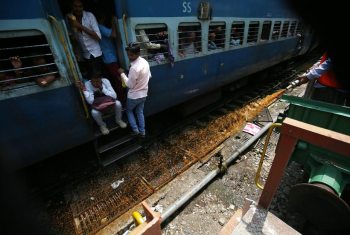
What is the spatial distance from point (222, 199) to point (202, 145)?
1.59 m

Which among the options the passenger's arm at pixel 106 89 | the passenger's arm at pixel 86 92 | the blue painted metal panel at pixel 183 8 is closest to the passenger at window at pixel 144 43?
the blue painted metal panel at pixel 183 8

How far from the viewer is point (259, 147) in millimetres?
4930

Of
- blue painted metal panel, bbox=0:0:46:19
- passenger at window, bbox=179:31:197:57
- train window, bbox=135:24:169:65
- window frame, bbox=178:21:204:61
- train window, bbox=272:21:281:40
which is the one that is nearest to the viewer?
blue painted metal panel, bbox=0:0:46:19

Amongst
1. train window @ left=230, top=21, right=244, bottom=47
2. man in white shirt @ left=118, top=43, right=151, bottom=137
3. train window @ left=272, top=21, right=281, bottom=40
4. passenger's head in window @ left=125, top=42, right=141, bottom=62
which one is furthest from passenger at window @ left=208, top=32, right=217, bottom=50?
train window @ left=272, top=21, right=281, bottom=40

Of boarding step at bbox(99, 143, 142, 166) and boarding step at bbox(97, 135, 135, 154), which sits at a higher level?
boarding step at bbox(97, 135, 135, 154)

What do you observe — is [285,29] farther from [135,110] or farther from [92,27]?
[92,27]

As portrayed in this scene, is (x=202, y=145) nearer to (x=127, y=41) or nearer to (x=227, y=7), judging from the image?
(x=127, y=41)

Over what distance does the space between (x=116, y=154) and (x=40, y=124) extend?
64.0 inches

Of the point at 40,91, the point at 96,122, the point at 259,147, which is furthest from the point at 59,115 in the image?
the point at 259,147

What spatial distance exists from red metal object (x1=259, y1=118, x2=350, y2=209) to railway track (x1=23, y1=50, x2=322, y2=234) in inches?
89.6

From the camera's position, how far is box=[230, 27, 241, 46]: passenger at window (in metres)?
5.90

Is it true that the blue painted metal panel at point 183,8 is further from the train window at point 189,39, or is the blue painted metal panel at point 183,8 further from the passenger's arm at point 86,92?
the passenger's arm at point 86,92

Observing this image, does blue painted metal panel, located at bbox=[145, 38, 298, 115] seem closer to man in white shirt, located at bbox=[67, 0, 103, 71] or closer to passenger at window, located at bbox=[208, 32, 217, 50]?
passenger at window, located at bbox=[208, 32, 217, 50]

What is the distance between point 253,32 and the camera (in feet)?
21.9
